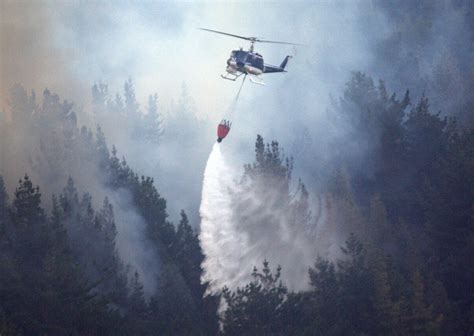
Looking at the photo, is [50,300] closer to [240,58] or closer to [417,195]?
[240,58]

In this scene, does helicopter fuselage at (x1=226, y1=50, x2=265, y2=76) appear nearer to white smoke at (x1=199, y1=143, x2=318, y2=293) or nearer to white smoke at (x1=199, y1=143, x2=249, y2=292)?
white smoke at (x1=199, y1=143, x2=318, y2=293)

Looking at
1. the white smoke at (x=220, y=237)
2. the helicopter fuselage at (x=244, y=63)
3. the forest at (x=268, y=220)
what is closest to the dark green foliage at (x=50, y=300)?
the forest at (x=268, y=220)

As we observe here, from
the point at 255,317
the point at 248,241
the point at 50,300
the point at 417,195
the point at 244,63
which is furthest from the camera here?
the point at 417,195

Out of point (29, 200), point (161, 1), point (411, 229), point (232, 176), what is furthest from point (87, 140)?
point (161, 1)

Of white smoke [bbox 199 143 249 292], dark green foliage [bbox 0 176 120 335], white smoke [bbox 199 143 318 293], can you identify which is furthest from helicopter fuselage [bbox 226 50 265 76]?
white smoke [bbox 199 143 249 292]

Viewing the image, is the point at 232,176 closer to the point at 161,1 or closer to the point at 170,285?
the point at 170,285

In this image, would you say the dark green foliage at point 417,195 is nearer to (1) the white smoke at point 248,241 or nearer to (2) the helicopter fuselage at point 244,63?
(1) the white smoke at point 248,241

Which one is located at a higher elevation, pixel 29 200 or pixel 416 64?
pixel 416 64

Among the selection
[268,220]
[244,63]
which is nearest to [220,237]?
[268,220]

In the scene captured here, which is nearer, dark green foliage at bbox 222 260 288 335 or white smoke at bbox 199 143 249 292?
dark green foliage at bbox 222 260 288 335
